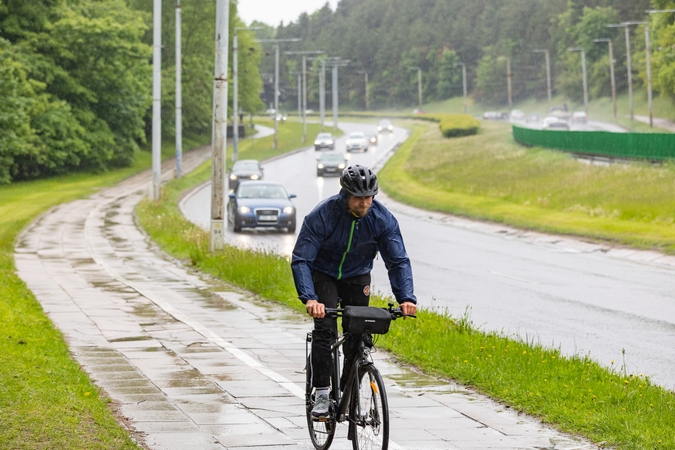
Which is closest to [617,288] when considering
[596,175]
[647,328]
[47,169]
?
[647,328]

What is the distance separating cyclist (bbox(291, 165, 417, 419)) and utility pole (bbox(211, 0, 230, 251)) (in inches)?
600

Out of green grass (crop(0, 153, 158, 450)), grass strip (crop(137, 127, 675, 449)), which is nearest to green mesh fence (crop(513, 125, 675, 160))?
Result: grass strip (crop(137, 127, 675, 449))

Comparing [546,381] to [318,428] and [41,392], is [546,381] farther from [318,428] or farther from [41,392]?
[41,392]

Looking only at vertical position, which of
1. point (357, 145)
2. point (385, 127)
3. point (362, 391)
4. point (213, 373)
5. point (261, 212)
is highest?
point (385, 127)

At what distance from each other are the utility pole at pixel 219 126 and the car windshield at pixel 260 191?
476 inches

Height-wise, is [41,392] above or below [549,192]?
above

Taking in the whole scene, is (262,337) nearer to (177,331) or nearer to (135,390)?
(177,331)

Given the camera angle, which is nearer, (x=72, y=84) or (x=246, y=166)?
(x=246, y=166)

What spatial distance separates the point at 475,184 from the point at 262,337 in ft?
116

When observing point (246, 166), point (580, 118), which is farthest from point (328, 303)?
point (580, 118)

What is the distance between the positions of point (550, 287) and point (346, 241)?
43.5 feet

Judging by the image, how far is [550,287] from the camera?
1936 centimetres

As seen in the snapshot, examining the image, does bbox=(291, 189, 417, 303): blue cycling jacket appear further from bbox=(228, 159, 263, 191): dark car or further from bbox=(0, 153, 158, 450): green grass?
bbox=(228, 159, 263, 191): dark car

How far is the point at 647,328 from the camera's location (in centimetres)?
1423
